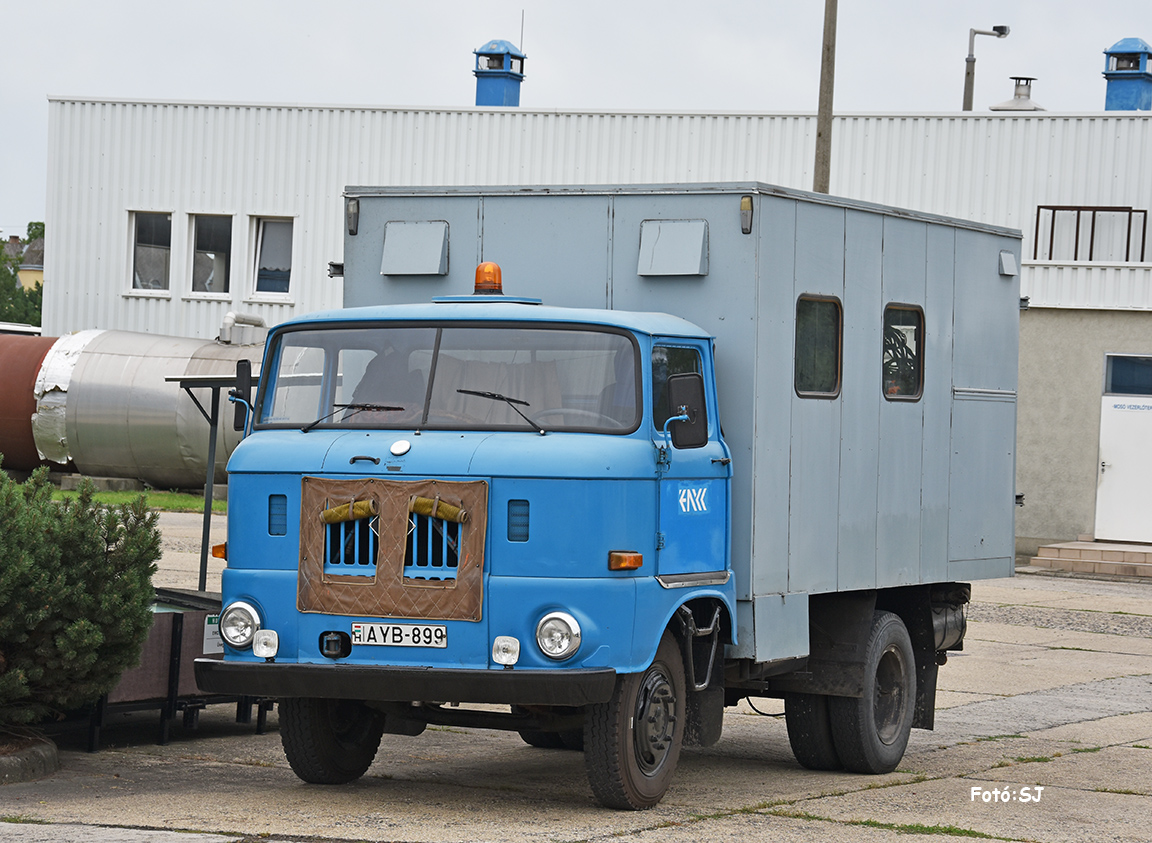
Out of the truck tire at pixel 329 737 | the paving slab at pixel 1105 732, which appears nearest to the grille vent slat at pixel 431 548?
the truck tire at pixel 329 737

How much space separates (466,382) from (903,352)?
3.37 meters

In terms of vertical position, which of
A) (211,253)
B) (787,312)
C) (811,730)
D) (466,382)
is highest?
(211,253)

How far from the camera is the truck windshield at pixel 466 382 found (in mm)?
8258

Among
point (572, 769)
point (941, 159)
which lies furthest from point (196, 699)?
point (941, 159)

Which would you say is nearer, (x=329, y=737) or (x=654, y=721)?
(x=654, y=721)

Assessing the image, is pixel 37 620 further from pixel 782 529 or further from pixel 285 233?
pixel 285 233

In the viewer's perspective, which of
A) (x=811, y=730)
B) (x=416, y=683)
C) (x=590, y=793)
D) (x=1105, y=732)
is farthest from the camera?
(x=1105, y=732)

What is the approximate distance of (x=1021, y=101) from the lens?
1302 inches

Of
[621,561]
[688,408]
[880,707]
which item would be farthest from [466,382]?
[880,707]

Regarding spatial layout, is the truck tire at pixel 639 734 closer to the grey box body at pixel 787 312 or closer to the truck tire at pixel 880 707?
the grey box body at pixel 787 312

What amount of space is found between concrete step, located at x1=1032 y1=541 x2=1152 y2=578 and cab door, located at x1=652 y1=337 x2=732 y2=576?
20.2 m

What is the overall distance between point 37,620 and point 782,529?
3.95 m

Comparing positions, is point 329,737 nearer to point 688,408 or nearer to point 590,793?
point 590,793

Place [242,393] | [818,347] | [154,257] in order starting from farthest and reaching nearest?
[154,257]
[818,347]
[242,393]
